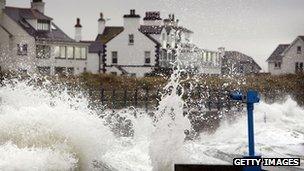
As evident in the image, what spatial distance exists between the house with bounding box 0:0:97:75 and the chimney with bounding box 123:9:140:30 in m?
5.41

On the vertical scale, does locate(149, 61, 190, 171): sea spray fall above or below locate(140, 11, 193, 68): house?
below

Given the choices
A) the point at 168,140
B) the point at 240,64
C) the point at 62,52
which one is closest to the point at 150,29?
the point at 62,52

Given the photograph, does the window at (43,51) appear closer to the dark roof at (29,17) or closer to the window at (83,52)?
the dark roof at (29,17)

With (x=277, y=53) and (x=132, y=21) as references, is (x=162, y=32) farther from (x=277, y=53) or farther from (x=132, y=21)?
(x=277, y=53)

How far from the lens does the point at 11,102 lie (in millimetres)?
22094

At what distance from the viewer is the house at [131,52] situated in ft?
185

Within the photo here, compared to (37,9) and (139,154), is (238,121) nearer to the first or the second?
(139,154)

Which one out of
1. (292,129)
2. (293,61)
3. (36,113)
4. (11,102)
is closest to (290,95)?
(292,129)

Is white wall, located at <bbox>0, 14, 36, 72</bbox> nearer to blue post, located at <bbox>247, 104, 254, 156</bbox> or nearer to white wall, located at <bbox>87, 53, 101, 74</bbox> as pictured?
white wall, located at <bbox>87, 53, 101, 74</bbox>

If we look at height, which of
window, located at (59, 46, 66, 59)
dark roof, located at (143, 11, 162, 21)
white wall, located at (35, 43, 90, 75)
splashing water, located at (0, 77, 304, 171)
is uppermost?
dark roof, located at (143, 11, 162, 21)

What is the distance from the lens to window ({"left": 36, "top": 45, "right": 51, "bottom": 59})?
55.3 metres

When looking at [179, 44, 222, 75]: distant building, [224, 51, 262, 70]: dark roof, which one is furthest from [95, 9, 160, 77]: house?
[224, 51, 262, 70]: dark roof

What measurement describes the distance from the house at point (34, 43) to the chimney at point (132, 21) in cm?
541

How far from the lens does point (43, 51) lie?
55844mm
